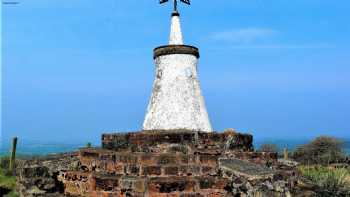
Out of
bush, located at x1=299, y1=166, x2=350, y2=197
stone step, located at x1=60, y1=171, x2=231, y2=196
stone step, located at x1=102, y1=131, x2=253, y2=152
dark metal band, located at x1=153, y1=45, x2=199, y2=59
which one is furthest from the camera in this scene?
dark metal band, located at x1=153, y1=45, x2=199, y2=59

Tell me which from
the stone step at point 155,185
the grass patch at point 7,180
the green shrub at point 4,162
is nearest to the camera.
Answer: the stone step at point 155,185

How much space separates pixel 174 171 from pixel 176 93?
8.88 feet

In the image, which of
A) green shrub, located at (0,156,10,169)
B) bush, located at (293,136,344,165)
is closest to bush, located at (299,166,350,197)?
green shrub, located at (0,156,10,169)

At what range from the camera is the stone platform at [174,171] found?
5754 millimetres

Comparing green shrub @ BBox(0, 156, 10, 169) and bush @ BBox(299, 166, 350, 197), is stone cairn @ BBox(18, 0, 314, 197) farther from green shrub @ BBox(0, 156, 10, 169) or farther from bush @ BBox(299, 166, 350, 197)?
green shrub @ BBox(0, 156, 10, 169)

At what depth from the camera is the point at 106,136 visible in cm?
817

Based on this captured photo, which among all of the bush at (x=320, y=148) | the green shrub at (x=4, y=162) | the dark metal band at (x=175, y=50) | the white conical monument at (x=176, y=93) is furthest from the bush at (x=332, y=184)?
the bush at (x=320, y=148)

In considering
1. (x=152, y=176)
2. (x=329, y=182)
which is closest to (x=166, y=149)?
(x=152, y=176)

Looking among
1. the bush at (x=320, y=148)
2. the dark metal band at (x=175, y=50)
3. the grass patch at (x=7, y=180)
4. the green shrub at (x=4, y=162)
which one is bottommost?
the grass patch at (x=7, y=180)

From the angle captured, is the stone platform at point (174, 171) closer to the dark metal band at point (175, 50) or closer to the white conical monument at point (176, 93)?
the white conical monument at point (176, 93)

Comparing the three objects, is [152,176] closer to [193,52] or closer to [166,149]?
[166,149]

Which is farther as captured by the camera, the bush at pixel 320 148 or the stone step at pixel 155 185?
the bush at pixel 320 148

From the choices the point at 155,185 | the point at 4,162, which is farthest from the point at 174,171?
the point at 4,162

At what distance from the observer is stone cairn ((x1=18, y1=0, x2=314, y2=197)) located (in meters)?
5.83
